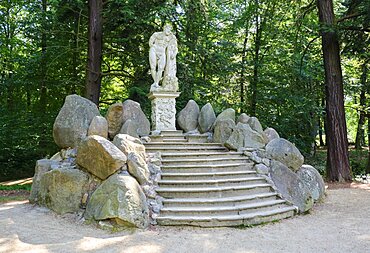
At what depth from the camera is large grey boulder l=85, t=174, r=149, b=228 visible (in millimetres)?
5070

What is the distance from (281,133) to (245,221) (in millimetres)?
8542

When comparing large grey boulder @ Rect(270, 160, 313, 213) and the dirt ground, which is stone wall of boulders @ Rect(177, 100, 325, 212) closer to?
large grey boulder @ Rect(270, 160, 313, 213)

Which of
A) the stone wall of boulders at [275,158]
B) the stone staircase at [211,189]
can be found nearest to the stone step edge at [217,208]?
the stone staircase at [211,189]

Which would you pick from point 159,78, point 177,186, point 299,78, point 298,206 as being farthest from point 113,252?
point 299,78

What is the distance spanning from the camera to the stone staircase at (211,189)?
18.2 feet

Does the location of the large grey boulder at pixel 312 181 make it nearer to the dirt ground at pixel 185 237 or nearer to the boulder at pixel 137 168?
the dirt ground at pixel 185 237

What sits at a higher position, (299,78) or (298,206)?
(299,78)

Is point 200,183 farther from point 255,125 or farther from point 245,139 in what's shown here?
point 255,125

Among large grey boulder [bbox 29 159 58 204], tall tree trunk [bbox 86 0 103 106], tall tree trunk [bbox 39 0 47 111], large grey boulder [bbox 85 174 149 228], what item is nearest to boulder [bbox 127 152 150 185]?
large grey boulder [bbox 85 174 149 228]

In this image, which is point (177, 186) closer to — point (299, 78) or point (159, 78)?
point (159, 78)

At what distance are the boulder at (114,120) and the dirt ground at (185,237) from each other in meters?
2.31

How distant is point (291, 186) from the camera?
22.6 feet

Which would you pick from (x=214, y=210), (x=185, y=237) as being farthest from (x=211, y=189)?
(x=185, y=237)

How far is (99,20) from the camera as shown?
35.2ft
